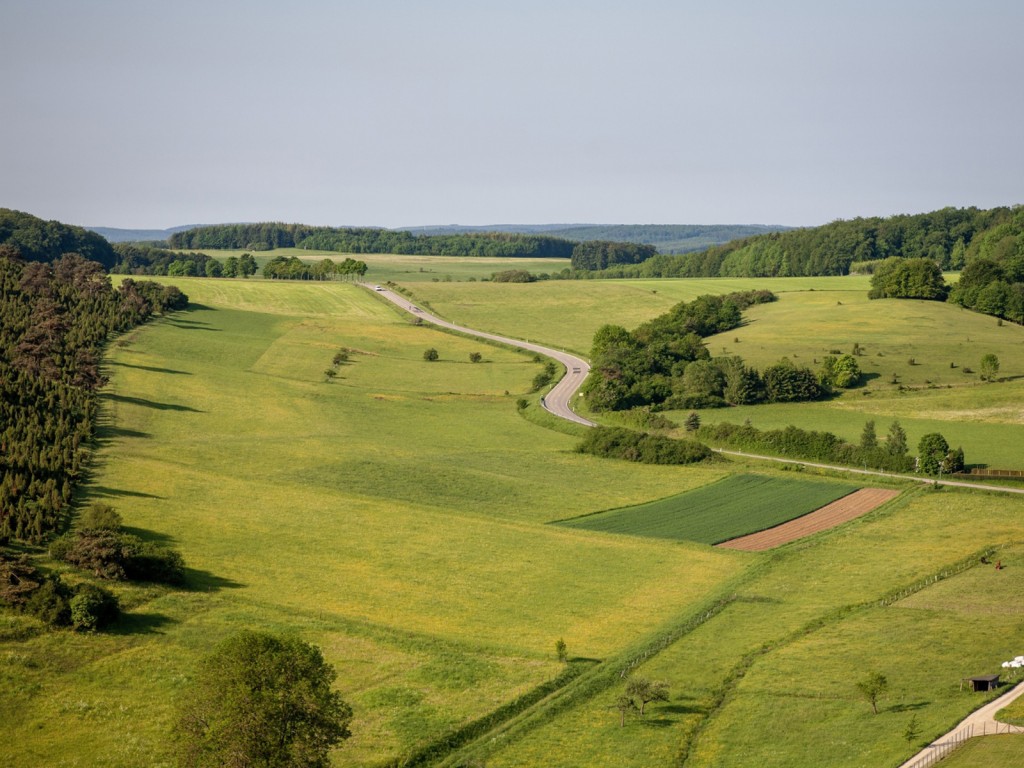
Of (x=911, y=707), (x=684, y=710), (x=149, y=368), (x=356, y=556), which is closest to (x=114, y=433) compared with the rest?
(x=149, y=368)

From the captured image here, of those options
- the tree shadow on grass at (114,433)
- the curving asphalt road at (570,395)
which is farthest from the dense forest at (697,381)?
the tree shadow on grass at (114,433)

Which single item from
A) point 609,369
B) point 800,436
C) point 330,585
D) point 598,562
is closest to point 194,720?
point 330,585

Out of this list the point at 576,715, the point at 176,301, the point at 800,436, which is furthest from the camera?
the point at 176,301

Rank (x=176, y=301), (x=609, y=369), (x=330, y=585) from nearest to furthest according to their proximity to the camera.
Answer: (x=330, y=585), (x=609, y=369), (x=176, y=301)

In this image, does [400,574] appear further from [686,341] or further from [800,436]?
[686,341]

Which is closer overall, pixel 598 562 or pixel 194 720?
pixel 194 720

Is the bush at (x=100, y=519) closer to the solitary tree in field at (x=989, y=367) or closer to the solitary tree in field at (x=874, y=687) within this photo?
the solitary tree in field at (x=874, y=687)
